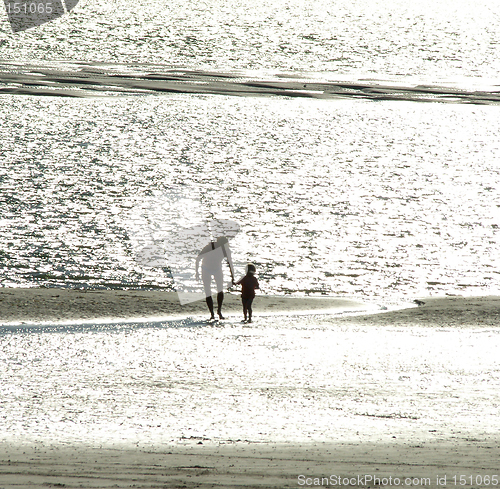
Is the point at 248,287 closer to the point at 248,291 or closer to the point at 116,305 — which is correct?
the point at 248,291

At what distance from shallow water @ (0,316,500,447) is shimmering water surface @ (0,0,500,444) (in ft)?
0.14

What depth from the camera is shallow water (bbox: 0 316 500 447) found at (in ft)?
22.6

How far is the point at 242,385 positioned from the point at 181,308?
667 centimetres

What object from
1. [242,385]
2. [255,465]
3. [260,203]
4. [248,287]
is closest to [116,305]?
[248,287]

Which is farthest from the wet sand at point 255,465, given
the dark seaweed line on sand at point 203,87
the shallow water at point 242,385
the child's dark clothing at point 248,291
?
the dark seaweed line on sand at point 203,87

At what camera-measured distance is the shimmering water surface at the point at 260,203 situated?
7953 millimetres

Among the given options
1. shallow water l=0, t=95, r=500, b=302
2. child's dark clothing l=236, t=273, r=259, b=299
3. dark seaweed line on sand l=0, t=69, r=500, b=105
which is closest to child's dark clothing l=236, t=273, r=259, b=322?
child's dark clothing l=236, t=273, r=259, b=299

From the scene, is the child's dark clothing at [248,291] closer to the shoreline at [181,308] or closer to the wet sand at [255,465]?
the shoreline at [181,308]

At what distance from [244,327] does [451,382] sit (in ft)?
14.6

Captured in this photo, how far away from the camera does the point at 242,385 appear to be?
8.72 m

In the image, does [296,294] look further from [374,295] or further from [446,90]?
[446,90]

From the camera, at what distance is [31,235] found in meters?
22.4

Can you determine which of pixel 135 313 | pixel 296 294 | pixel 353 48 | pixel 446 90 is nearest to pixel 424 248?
pixel 296 294

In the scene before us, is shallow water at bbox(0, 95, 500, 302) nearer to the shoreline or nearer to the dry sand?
the shoreline
